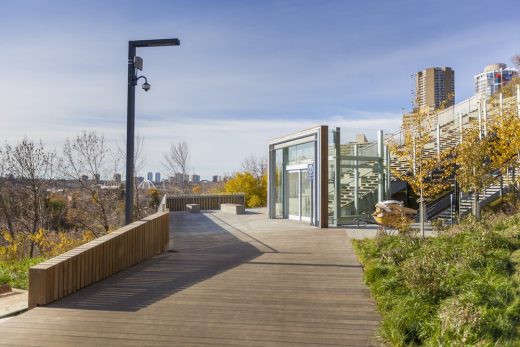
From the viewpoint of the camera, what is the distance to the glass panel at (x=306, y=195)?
54.6 ft

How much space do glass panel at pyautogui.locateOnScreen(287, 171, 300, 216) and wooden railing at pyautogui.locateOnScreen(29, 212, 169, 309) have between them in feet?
27.1

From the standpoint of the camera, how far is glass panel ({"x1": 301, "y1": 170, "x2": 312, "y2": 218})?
16.6 metres

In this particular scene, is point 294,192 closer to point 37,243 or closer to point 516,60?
→ point 37,243

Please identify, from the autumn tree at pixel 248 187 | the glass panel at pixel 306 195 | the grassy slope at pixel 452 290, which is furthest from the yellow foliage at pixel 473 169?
the autumn tree at pixel 248 187

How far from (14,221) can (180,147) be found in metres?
19.2

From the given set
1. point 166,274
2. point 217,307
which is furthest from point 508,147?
point 217,307

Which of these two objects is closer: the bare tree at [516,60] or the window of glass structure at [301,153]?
the window of glass structure at [301,153]

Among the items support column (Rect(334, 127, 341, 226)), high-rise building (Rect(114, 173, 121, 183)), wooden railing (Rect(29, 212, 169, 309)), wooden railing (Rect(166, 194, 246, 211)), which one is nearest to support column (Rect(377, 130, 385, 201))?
support column (Rect(334, 127, 341, 226))

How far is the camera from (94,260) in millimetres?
7121

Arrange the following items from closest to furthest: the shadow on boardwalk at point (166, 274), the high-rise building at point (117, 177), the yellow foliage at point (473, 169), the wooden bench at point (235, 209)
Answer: the shadow on boardwalk at point (166, 274)
the yellow foliage at point (473, 169)
the wooden bench at point (235, 209)
the high-rise building at point (117, 177)

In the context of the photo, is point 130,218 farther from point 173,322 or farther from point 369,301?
point 369,301

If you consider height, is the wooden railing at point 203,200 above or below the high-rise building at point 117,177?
below

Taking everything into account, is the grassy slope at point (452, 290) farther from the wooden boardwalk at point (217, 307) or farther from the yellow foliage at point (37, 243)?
the yellow foliage at point (37, 243)

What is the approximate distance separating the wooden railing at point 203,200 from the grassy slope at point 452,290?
1904 cm
